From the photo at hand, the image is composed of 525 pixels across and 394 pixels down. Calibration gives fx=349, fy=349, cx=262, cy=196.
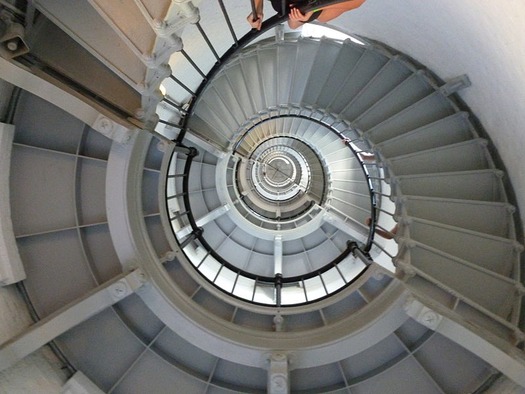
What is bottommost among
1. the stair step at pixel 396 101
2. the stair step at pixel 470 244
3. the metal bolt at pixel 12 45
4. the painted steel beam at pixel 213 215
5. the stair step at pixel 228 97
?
the stair step at pixel 470 244

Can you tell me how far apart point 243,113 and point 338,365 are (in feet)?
20.8

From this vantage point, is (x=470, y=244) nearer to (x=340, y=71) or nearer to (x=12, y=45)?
(x=340, y=71)

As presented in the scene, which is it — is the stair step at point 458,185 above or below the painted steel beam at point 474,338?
above

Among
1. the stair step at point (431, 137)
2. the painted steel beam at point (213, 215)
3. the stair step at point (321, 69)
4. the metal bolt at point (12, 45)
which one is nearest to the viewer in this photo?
the metal bolt at point (12, 45)

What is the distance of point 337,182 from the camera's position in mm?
12039

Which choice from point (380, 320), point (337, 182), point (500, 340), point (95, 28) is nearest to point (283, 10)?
point (95, 28)

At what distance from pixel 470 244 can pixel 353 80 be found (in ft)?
12.6

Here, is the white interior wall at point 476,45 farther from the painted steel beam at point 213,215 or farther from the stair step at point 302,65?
the painted steel beam at point 213,215

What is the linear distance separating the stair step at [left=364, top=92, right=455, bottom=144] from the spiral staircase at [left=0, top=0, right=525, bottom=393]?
3 cm

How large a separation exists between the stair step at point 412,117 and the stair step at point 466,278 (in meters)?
2.27

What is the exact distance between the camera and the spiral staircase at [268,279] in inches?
200

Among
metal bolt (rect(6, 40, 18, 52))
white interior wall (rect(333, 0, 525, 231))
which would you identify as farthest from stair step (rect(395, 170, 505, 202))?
metal bolt (rect(6, 40, 18, 52))

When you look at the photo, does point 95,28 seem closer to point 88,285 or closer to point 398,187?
point 88,285

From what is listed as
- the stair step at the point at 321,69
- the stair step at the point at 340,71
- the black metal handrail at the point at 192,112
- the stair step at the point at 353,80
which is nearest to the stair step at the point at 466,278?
the black metal handrail at the point at 192,112
